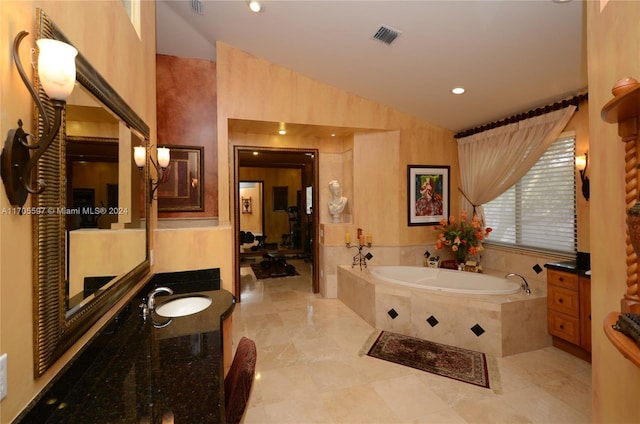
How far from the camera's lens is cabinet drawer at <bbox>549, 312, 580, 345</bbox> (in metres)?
2.82

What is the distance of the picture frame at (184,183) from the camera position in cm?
362

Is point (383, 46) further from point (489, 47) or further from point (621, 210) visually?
point (621, 210)

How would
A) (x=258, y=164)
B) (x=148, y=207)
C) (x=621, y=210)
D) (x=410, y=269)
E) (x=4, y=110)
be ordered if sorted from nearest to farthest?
1. (x=4, y=110)
2. (x=621, y=210)
3. (x=148, y=207)
4. (x=410, y=269)
5. (x=258, y=164)

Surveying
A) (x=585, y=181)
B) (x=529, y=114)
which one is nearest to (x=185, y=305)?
(x=585, y=181)

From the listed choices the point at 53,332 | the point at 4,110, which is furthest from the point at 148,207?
the point at 4,110

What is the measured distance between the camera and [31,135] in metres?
0.86

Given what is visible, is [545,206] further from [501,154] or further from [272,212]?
[272,212]

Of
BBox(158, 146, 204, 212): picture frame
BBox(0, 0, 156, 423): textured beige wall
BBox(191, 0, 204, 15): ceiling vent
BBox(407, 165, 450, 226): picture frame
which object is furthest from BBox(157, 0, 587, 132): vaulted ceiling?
BBox(0, 0, 156, 423): textured beige wall

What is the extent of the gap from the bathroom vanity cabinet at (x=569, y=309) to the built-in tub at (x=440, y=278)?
0.59 m

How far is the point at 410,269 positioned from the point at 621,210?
3.08m

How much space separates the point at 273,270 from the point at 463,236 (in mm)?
3874

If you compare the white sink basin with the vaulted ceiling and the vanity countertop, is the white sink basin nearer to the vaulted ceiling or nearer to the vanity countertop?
the vanity countertop

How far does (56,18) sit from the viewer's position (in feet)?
3.52

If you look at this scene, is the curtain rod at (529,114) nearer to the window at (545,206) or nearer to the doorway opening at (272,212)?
the window at (545,206)
